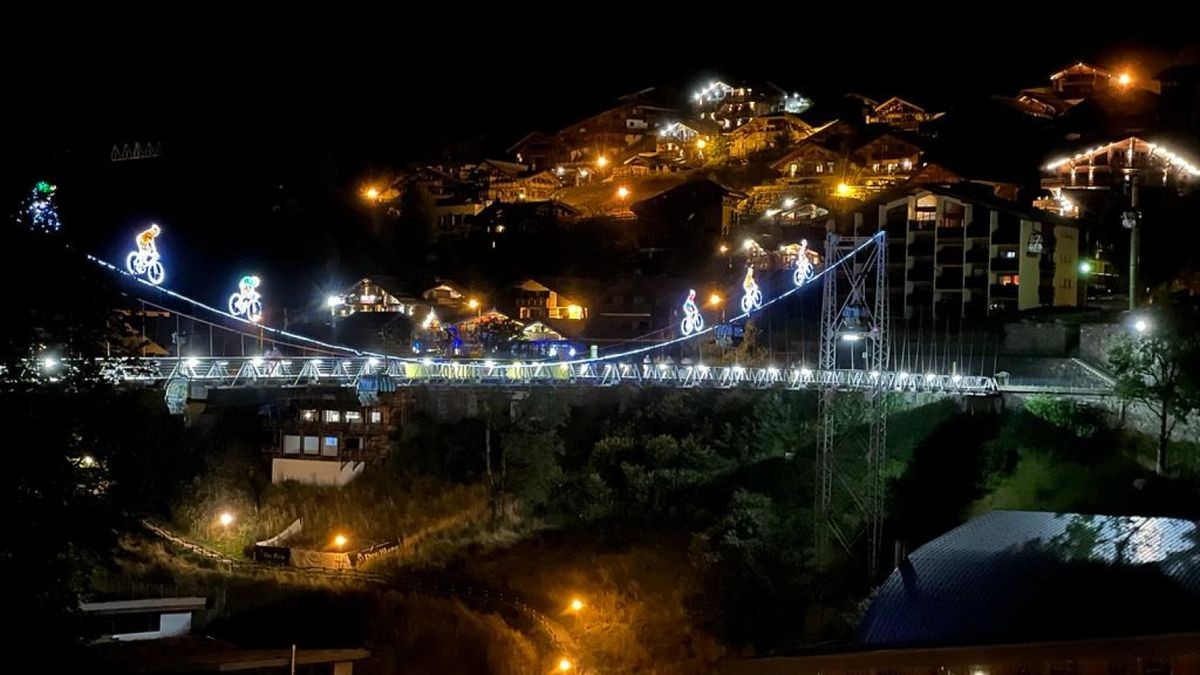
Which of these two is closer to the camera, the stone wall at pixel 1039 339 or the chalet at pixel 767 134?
the stone wall at pixel 1039 339

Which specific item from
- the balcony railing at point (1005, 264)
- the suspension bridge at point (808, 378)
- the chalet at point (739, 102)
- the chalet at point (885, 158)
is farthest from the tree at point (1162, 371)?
the chalet at point (739, 102)

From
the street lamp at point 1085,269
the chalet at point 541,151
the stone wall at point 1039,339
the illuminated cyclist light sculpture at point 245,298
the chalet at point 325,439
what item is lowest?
the chalet at point 325,439

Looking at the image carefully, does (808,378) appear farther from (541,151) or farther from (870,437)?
(541,151)

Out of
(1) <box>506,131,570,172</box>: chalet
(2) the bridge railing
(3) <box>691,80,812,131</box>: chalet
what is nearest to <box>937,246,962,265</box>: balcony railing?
(2) the bridge railing

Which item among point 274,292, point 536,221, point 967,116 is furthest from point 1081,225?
point 274,292

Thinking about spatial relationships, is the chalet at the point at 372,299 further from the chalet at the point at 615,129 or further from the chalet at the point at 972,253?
the chalet at the point at 615,129

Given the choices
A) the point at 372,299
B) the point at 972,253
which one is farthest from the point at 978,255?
the point at 372,299

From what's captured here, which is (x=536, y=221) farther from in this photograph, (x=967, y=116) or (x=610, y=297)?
(x=967, y=116)

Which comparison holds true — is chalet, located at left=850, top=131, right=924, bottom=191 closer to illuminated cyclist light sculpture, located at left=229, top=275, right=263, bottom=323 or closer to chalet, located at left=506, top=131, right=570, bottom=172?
chalet, located at left=506, top=131, right=570, bottom=172
